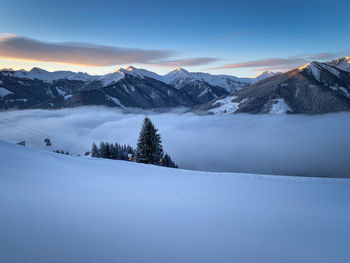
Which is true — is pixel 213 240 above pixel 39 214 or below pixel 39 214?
below

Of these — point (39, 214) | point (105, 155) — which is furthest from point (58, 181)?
point (105, 155)

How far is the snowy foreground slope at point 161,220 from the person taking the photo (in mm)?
4727

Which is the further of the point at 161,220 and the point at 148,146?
the point at 148,146

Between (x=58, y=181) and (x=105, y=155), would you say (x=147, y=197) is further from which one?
(x=105, y=155)

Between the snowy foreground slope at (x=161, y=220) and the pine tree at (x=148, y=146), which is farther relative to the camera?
the pine tree at (x=148, y=146)

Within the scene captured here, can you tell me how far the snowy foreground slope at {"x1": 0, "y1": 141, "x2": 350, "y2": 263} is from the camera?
4.73 metres

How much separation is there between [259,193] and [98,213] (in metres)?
8.65

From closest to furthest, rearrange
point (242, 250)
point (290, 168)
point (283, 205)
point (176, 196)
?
point (242, 250), point (283, 205), point (176, 196), point (290, 168)

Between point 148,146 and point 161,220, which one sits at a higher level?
point 161,220

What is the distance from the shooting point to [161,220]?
6.92 metres

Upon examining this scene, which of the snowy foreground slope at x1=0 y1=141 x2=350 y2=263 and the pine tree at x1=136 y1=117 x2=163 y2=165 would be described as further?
the pine tree at x1=136 y1=117 x2=163 y2=165

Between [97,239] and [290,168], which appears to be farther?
[290,168]

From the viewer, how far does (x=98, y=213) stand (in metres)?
6.84

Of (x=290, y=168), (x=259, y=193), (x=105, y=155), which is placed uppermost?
(x=259, y=193)
